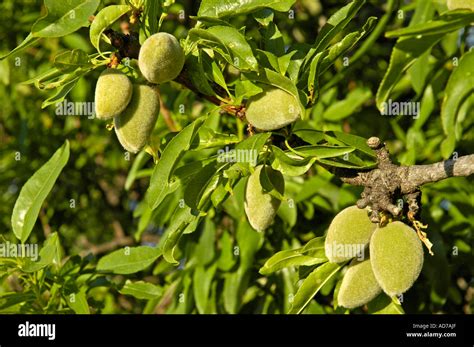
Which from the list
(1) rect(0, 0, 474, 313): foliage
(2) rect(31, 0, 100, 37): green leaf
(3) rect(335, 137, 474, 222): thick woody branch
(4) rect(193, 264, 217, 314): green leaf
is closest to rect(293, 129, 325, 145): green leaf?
(1) rect(0, 0, 474, 313): foliage

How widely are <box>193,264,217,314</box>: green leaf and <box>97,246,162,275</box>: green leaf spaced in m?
0.34

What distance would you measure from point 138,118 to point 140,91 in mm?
51

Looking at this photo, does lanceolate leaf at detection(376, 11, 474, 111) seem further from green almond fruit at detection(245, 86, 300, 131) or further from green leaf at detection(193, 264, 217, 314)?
green leaf at detection(193, 264, 217, 314)

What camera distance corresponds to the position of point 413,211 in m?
1.18

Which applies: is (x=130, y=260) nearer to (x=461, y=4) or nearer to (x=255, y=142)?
(x=255, y=142)

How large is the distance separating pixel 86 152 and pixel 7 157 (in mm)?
302

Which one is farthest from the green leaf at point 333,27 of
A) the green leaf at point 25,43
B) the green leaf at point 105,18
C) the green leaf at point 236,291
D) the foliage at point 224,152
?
the green leaf at point 236,291

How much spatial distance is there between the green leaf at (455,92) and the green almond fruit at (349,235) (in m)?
0.31

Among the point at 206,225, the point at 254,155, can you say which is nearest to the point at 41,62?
the point at 206,225

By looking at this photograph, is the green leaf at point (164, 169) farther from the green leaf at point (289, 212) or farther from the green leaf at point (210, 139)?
the green leaf at point (289, 212)

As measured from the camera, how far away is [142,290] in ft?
5.49

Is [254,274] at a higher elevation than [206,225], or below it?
below

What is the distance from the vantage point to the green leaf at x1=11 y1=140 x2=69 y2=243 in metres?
1.52

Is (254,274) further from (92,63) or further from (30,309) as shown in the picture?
(92,63)
